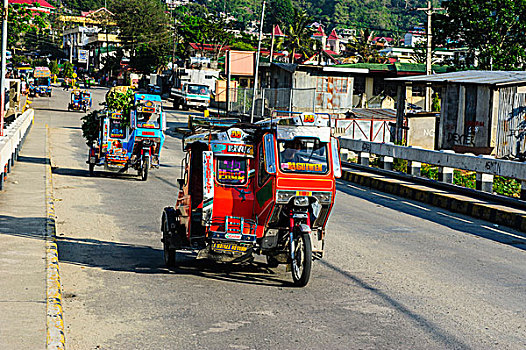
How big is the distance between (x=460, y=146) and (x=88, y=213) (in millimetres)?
21812

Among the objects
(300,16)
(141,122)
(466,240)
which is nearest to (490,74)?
(141,122)

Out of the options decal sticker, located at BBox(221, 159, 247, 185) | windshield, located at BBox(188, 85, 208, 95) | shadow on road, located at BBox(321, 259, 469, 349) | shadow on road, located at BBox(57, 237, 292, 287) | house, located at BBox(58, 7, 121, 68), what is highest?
house, located at BBox(58, 7, 121, 68)

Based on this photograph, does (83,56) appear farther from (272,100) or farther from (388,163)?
(388,163)

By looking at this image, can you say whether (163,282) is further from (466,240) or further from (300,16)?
(300,16)

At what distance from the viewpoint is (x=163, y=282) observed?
9242 mm

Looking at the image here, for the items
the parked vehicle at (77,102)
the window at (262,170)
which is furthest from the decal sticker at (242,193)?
the parked vehicle at (77,102)

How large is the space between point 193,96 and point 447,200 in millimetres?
51337

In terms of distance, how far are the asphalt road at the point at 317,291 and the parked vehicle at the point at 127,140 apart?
5.58 metres

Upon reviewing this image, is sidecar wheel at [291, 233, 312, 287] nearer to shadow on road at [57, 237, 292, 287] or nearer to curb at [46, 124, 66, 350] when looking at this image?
shadow on road at [57, 237, 292, 287]

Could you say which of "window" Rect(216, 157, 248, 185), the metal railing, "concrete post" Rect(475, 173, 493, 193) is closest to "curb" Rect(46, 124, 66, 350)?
"window" Rect(216, 157, 248, 185)

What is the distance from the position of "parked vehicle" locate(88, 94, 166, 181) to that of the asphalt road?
5.58 metres

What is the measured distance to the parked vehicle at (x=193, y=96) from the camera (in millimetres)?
66938

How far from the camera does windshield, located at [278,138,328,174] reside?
9227 mm

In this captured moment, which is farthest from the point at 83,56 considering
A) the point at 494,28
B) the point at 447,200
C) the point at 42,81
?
the point at 447,200
